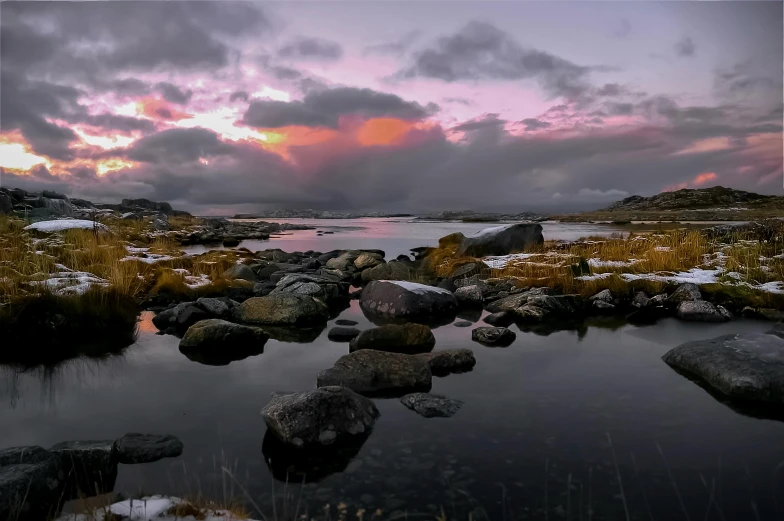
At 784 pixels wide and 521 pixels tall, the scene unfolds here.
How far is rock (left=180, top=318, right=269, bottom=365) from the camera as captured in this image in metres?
9.90

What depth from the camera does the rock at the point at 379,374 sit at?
7.54 meters

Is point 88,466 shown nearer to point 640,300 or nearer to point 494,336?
point 494,336

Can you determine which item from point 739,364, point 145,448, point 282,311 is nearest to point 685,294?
point 739,364

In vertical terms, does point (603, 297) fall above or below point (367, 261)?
below

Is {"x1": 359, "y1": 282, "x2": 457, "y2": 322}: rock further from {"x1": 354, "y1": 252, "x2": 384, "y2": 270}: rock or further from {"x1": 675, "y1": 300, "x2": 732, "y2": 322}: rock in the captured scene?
{"x1": 354, "y1": 252, "x2": 384, "y2": 270}: rock

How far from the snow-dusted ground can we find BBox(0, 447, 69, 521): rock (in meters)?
0.32

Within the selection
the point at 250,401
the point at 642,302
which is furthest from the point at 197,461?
the point at 642,302

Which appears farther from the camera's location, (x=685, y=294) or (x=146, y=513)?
(x=685, y=294)

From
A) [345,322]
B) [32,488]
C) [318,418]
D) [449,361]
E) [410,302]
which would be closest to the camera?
[32,488]

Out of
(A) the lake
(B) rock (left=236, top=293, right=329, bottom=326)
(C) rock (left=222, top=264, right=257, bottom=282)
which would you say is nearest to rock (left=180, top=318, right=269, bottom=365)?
(A) the lake

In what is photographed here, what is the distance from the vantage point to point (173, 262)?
18.4 metres

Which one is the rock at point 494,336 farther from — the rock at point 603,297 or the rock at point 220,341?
the rock at point 220,341

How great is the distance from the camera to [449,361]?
8656mm

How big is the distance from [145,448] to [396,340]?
536cm
